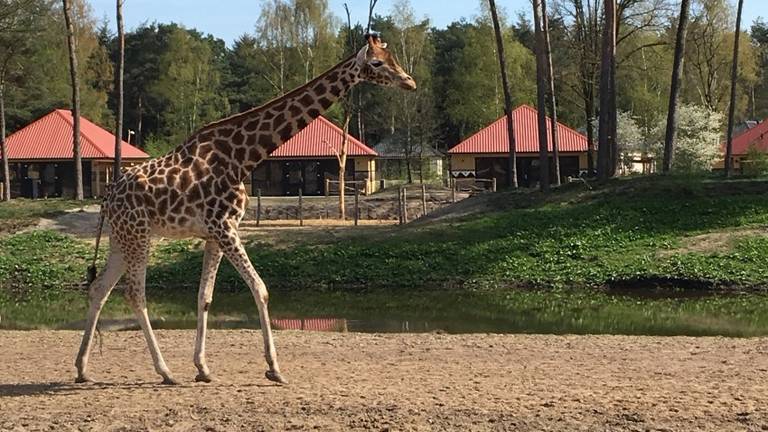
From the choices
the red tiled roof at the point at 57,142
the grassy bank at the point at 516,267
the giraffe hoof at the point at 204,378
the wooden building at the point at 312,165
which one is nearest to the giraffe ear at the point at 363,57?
the giraffe hoof at the point at 204,378

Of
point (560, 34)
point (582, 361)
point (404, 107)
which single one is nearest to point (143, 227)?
point (582, 361)

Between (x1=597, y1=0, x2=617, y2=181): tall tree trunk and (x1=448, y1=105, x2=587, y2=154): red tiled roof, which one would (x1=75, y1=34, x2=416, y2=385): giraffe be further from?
(x1=448, y1=105, x2=587, y2=154): red tiled roof

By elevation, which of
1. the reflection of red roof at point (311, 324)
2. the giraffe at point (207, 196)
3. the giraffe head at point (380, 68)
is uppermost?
the giraffe head at point (380, 68)

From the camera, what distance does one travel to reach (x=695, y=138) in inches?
1869

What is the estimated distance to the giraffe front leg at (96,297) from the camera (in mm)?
10211

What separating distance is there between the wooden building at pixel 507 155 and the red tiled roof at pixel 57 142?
62.4ft

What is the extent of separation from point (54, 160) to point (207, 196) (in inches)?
1849

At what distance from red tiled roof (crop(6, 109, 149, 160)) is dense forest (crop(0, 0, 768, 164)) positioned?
2750 millimetres

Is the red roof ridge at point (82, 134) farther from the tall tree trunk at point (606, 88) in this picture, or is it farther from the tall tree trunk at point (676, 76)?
the tall tree trunk at point (676, 76)

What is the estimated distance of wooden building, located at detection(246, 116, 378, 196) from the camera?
55875mm

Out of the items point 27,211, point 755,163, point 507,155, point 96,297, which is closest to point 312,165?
point 507,155

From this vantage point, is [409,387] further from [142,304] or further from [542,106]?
[542,106]

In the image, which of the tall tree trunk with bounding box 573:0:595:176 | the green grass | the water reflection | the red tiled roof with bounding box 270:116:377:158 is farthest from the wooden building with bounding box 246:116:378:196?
the water reflection

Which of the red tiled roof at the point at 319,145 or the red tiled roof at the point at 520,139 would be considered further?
the red tiled roof at the point at 319,145
